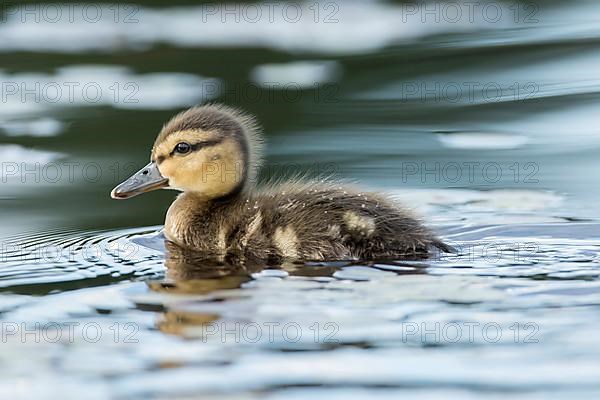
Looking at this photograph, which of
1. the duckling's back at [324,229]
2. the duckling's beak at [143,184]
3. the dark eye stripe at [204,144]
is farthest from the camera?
the duckling's beak at [143,184]

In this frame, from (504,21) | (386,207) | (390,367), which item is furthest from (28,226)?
(504,21)

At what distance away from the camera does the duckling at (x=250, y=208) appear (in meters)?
5.04

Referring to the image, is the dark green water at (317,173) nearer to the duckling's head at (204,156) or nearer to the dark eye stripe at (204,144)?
the duckling's head at (204,156)

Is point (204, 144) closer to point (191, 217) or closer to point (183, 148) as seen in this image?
point (183, 148)

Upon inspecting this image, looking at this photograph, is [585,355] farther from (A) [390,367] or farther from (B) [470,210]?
(B) [470,210]

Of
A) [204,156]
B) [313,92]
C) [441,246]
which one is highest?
[313,92]

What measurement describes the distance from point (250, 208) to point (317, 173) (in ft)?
4.31

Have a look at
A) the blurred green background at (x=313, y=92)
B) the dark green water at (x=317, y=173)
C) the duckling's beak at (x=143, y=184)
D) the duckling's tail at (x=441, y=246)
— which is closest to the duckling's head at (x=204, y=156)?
the duckling's beak at (x=143, y=184)

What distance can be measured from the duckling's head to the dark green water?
0.30 m

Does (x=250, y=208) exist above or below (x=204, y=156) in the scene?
below

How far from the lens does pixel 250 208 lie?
17.5ft

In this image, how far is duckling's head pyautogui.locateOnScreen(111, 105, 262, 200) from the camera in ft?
18.4

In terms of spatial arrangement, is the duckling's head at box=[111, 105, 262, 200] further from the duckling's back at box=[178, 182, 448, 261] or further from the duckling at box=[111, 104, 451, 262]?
the duckling's back at box=[178, 182, 448, 261]

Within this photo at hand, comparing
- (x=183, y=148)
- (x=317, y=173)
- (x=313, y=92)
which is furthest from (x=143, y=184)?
(x=313, y=92)
